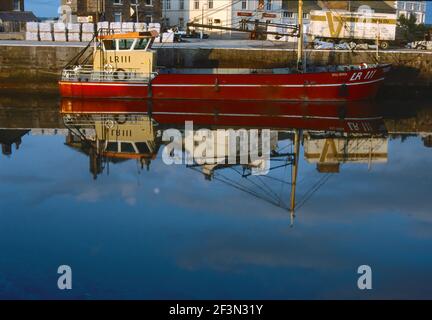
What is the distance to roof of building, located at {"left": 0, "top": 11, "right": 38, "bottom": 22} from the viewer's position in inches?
1977

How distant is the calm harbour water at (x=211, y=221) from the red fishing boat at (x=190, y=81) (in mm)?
5848

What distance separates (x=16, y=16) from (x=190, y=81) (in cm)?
3014

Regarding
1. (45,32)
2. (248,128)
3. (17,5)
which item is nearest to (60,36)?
(45,32)

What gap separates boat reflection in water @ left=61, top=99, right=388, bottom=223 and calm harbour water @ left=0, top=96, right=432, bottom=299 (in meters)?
0.10

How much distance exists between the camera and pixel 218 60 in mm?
29641

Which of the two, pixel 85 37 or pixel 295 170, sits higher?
pixel 85 37

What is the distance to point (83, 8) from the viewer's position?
157 feet

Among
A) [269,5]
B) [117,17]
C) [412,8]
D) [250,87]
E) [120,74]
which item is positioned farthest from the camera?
[412,8]

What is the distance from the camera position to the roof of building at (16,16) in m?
50.2

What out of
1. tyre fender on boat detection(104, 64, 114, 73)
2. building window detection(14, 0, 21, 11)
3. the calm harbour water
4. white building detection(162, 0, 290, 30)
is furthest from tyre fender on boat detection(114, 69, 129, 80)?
building window detection(14, 0, 21, 11)

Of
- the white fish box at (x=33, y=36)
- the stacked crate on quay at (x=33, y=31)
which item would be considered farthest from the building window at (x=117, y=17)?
the white fish box at (x=33, y=36)

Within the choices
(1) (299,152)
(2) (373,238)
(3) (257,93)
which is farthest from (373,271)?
(3) (257,93)

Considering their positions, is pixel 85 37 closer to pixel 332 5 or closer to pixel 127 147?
pixel 127 147

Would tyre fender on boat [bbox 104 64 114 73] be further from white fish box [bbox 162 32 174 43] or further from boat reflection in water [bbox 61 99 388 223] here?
white fish box [bbox 162 32 174 43]
